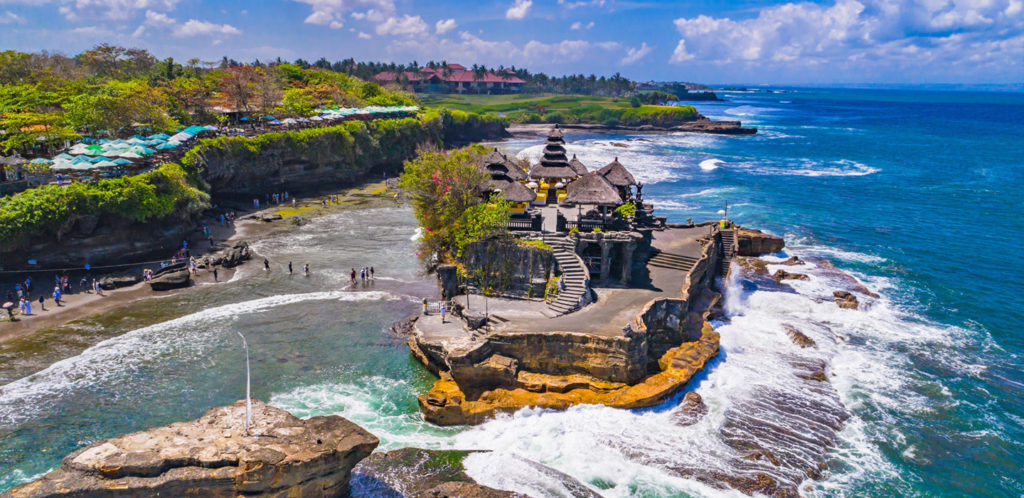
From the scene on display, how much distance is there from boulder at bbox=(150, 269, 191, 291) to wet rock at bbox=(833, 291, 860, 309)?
144 ft

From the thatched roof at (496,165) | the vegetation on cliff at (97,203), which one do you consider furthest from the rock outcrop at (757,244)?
the vegetation on cliff at (97,203)

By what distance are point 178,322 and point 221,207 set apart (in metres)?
29.0

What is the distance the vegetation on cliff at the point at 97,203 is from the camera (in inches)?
1503

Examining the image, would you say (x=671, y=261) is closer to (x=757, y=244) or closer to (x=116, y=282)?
(x=757, y=244)

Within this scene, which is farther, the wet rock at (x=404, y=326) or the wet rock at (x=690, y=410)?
the wet rock at (x=404, y=326)

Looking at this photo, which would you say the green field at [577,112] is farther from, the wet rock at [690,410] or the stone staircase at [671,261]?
the wet rock at [690,410]

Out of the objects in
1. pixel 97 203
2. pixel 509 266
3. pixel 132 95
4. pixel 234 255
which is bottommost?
pixel 234 255

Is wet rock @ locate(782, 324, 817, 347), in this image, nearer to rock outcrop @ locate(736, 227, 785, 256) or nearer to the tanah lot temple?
the tanah lot temple

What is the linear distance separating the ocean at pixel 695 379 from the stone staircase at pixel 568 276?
256 inches

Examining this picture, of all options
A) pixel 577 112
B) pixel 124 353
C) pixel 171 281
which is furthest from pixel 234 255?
pixel 577 112

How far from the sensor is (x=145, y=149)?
158 feet

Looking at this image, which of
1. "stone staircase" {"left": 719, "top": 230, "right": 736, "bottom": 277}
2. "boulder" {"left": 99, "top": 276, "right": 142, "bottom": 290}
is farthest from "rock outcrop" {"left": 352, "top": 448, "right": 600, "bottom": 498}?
"boulder" {"left": 99, "top": 276, "right": 142, "bottom": 290}

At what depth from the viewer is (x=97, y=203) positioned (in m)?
41.6

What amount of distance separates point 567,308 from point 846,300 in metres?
21.4
